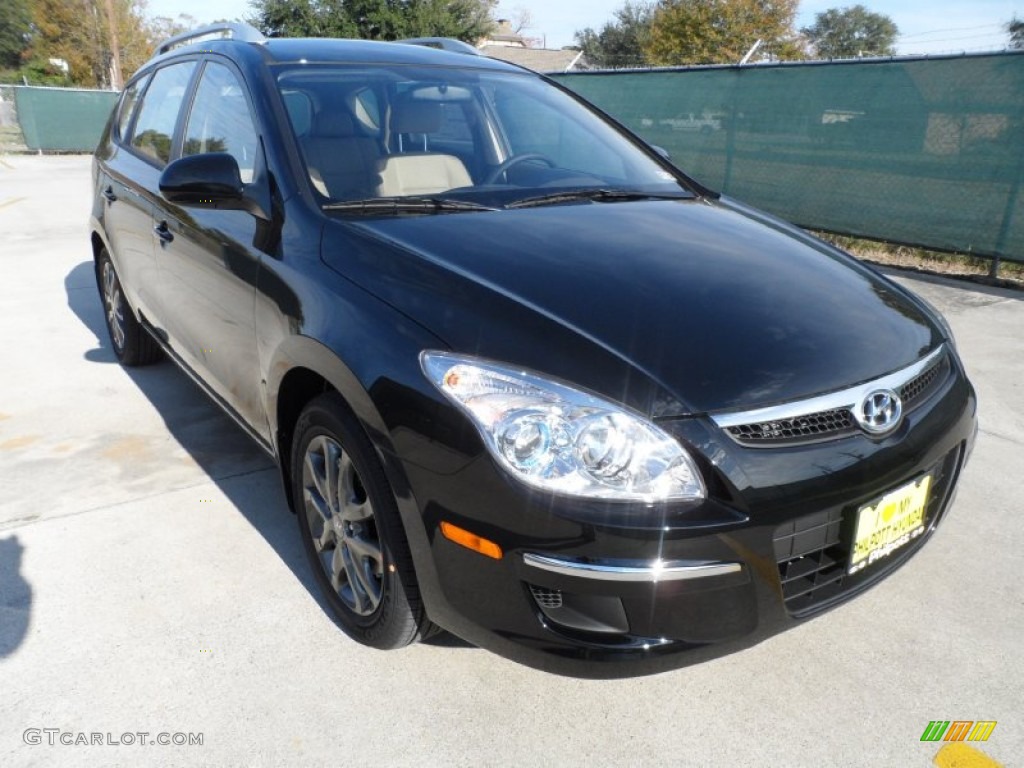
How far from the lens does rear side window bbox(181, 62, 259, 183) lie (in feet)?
9.23

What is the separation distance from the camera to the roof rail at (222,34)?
3289 millimetres

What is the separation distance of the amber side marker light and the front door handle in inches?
82.8

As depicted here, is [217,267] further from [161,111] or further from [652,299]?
[652,299]

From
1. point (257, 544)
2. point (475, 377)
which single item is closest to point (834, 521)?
point (475, 377)

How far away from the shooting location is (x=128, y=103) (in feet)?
14.8

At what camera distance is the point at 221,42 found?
3242 mm

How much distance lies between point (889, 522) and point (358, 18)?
94.4ft

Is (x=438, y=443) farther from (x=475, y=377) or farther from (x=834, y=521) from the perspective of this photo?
(x=834, y=521)

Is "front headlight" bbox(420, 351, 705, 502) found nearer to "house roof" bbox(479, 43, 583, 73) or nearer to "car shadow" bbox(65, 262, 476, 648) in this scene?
"car shadow" bbox(65, 262, 476, 648)

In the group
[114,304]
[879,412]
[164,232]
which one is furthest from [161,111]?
[879,412]

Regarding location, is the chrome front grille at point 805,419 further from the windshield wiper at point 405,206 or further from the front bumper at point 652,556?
the windshield wiper at point 405,206

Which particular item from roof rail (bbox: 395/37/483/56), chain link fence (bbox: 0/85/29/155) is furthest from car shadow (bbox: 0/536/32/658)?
chain link fence (bbox: 0/85/29/155)

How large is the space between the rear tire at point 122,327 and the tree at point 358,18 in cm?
2314

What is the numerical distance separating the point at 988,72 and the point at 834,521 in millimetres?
6708
